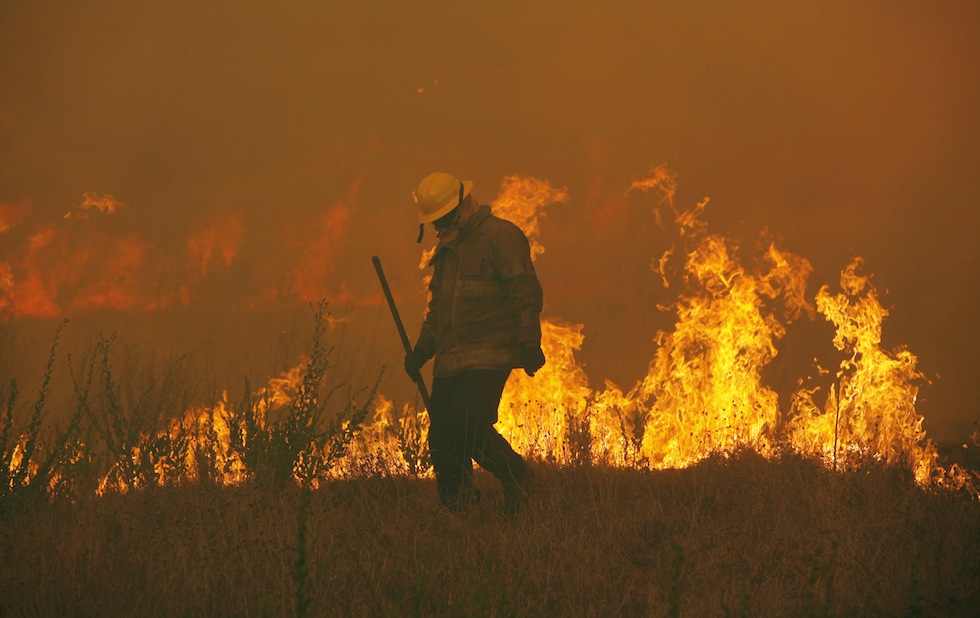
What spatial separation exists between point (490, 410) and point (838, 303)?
15.9 feet

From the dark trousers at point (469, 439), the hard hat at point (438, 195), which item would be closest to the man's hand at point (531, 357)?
the dark trousers at point (469, 439)

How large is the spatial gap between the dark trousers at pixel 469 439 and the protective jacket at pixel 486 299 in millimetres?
111

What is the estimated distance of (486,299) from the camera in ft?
20.3

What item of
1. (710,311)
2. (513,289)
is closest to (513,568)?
(513,289)

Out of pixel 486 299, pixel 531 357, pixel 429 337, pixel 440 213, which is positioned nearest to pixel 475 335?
pixel 486 299

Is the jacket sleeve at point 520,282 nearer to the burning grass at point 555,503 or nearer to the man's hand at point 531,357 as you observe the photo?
the man's hand at point 531,357

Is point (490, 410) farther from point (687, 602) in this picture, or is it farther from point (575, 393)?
point (575, 393)

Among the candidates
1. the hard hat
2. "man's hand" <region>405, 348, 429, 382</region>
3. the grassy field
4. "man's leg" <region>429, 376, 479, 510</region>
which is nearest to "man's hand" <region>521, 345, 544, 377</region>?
Answer: "man's leg" <region>429, 376, 479, 510</region>

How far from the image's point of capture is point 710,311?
9.82 metres

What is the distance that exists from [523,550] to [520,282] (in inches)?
67.1

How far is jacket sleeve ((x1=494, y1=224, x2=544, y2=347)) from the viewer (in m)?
5.98

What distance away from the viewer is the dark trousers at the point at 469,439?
6.05 metres

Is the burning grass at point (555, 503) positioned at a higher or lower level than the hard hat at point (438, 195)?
lower

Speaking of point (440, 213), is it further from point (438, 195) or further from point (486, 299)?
point (486, 299)
